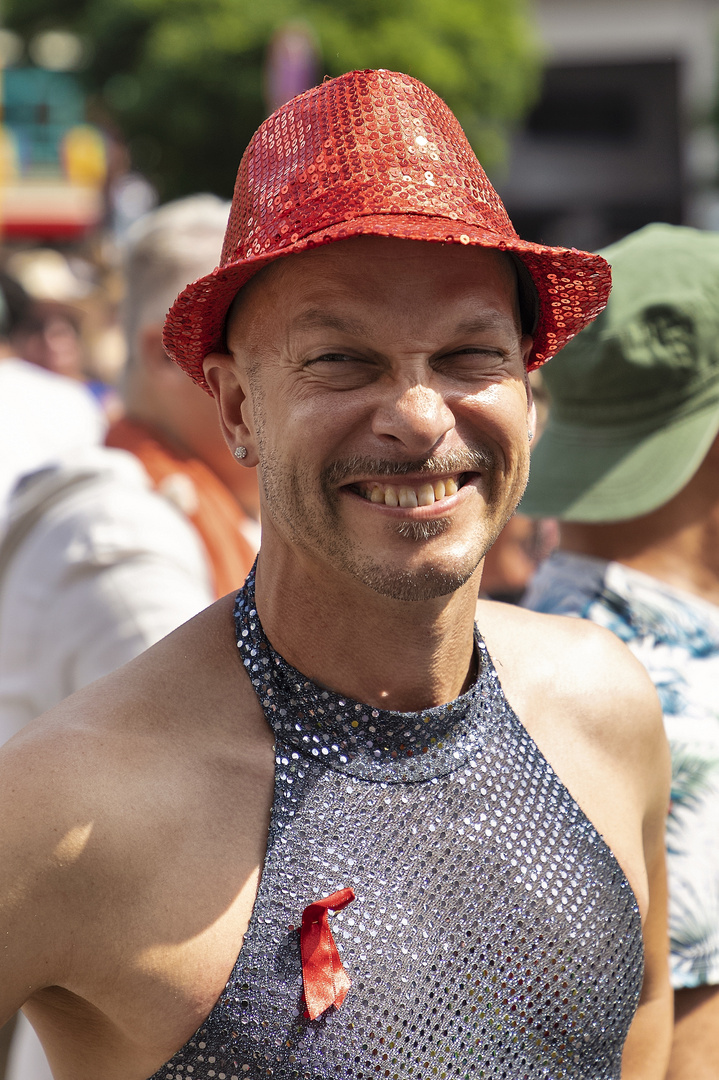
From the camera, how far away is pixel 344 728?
68.3 inches

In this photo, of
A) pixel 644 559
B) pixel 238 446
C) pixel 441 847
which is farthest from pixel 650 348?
pixel 441 847

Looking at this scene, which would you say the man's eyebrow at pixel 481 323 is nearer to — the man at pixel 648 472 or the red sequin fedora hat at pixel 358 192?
the red sequin fedora hat at pixel 358 192

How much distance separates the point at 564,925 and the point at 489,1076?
0.78ft

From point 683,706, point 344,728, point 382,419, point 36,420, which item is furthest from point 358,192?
point 36,420

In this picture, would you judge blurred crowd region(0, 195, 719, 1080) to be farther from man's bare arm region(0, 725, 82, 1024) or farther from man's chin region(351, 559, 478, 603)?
man's bare arm region(0, 725, 82, 1024)

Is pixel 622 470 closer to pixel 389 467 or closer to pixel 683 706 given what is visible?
pixel 683 706

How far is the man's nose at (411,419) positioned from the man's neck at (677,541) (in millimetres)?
1101

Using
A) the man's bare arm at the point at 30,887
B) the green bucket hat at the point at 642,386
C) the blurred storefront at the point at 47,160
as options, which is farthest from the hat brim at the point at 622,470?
the blurred storefront at the point at 47,160

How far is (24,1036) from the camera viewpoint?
275cm

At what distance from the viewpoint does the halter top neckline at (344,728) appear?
1717 mm

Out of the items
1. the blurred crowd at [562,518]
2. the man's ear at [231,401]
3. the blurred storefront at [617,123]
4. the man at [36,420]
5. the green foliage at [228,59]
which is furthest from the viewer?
the blurred storefront at [617,123]

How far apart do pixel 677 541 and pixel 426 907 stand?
1212mm

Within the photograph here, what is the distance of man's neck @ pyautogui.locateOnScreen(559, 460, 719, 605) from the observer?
257cm

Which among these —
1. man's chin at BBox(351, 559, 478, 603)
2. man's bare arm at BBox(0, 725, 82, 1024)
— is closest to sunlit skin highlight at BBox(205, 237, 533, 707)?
man's chin at BBox(351, 559, 478, 603)
